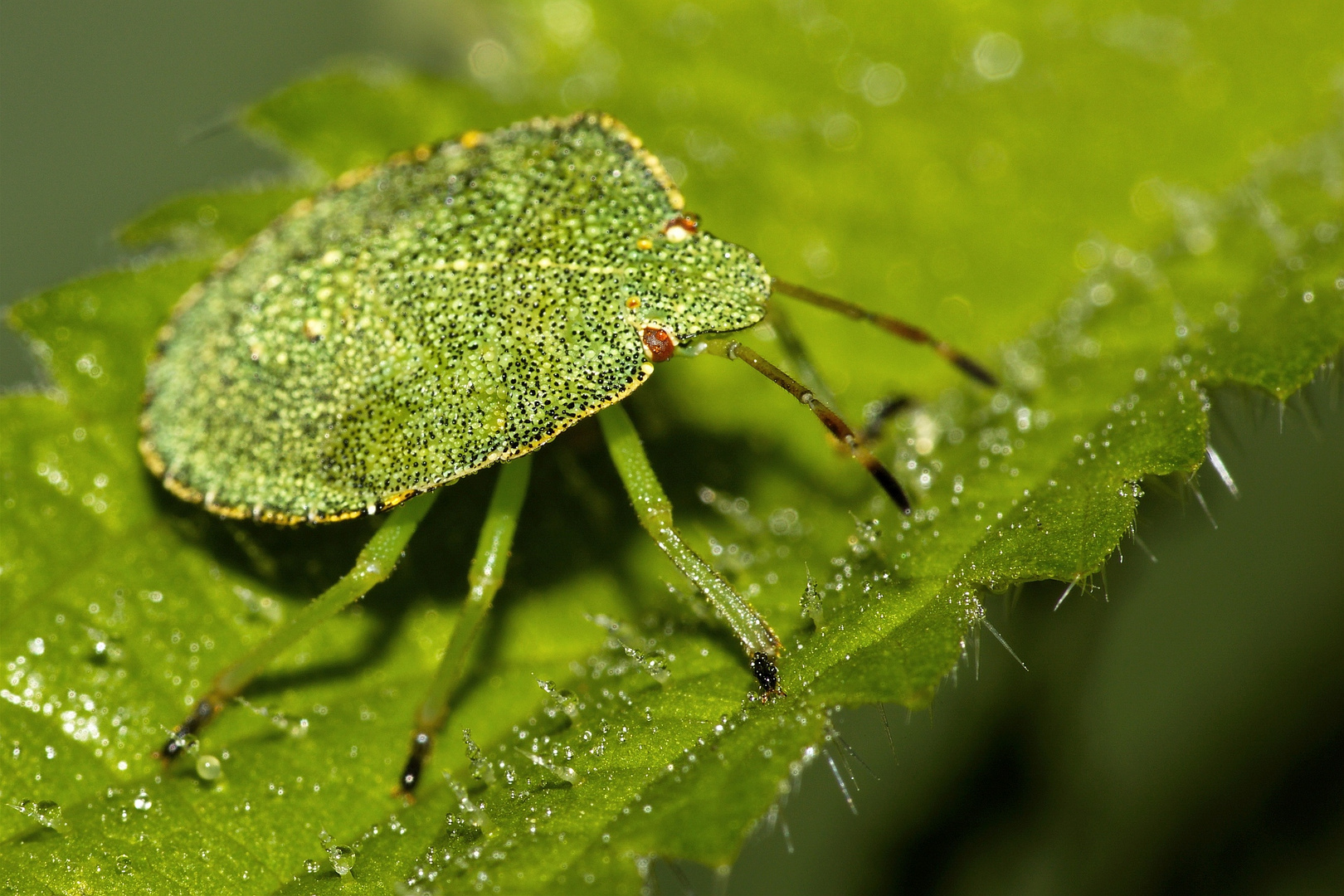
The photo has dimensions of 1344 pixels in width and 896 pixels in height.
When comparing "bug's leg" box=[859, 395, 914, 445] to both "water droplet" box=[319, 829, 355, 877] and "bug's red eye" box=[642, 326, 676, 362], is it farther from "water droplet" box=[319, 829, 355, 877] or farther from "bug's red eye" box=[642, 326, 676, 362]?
"water droplet" box=[319, 829, 355, 877]

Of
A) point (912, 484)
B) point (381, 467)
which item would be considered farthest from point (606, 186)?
point (912, 484)

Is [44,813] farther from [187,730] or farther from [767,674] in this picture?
[767,674]

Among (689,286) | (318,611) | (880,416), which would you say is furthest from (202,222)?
(880,416)

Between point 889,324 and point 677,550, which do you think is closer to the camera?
point 677,550

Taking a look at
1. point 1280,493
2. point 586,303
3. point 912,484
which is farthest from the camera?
point 1280,493

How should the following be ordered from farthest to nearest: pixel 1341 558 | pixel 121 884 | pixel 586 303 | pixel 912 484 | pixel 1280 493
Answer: pixel 1280 493 < pixel 1341 558 < pixel 912 484 < pixel 586 303 < pixel 121 884

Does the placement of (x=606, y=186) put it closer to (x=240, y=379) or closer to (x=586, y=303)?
(x=586, y=303)

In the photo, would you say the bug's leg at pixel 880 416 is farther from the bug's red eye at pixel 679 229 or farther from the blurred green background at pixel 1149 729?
the bug's red eye at pixel 679 229
